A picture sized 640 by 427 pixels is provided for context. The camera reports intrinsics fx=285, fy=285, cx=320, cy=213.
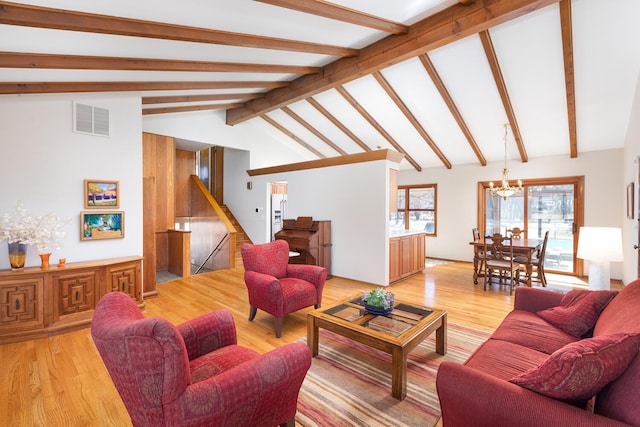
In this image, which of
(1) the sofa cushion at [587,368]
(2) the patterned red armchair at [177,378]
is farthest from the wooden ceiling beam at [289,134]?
(1) the sofa cushion at [587,368]

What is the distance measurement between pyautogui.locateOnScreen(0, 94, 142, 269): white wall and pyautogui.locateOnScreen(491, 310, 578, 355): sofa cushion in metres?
4.48

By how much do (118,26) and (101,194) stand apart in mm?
2213

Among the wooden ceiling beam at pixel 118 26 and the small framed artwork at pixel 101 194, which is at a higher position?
the wooden ceiling beam at pixel 118 26

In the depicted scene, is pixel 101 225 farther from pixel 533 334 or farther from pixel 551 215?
pixel 551 215

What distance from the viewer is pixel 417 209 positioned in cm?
839

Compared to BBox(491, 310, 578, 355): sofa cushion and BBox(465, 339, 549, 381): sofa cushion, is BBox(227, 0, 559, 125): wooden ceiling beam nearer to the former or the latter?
BBox(491, 310, 578, 355): sofa cushion

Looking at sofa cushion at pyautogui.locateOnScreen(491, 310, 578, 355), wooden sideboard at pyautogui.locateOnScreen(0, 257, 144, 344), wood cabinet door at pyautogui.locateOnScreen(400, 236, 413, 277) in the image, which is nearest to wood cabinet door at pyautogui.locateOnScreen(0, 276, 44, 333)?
wooden sideboard at pyautogui.locateOnScreen(0, 257, 144, 344)

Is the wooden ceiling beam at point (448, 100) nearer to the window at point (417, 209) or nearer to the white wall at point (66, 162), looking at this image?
A: the window at point (417, 209)

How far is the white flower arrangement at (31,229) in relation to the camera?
2996 mm

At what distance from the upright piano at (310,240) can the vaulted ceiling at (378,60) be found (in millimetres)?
2551

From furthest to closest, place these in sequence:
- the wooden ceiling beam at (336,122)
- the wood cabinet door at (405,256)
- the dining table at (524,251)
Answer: the wooden ceiling beam at (336,122) → the wood cabinet door at (405,256) → the dining table at (524,251)

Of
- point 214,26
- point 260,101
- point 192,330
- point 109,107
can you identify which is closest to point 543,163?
point 260,101

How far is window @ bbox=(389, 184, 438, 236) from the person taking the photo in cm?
806

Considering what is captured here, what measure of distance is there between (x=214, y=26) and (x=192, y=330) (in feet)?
9.35
